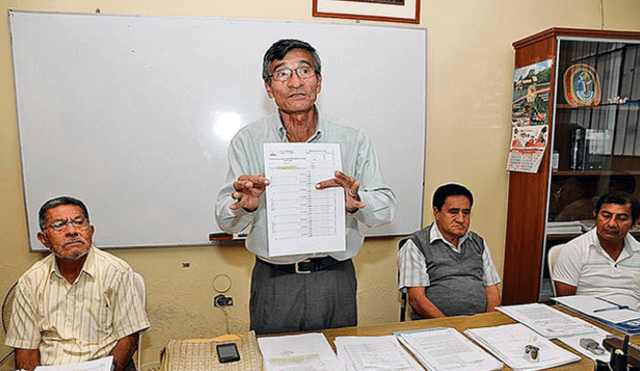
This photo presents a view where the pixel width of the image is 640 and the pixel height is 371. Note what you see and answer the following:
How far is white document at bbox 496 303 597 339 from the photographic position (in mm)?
1617

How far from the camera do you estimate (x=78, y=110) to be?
2.42 metres

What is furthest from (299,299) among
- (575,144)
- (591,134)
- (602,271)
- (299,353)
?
(591,134)

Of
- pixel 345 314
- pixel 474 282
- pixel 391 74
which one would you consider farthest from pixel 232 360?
pixel 391 74

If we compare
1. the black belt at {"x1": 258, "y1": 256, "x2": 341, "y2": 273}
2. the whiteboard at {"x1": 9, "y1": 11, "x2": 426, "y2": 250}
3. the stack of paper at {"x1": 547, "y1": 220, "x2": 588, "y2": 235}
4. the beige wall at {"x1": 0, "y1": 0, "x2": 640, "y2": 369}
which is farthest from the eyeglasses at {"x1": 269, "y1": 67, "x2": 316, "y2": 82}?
the stack of paper at {"x1": 547, "y1": 220, "x2": 588, "y2": 235}

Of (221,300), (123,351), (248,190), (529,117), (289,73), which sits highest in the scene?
(289,73)

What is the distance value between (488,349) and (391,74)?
176 centimetres

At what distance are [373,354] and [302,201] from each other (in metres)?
0.56

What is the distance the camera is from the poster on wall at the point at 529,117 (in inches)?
103

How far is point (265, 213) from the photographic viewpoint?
5.58ft

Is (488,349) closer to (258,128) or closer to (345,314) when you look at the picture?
(345,314)

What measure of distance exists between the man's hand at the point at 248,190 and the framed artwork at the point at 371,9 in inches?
60.5

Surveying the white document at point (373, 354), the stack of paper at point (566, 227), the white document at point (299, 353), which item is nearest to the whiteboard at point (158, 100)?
the stack of paper at point (566, 227)

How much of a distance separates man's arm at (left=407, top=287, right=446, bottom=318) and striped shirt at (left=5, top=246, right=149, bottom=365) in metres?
1.23

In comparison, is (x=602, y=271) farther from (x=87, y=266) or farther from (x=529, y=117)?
(x=87, y=266)
